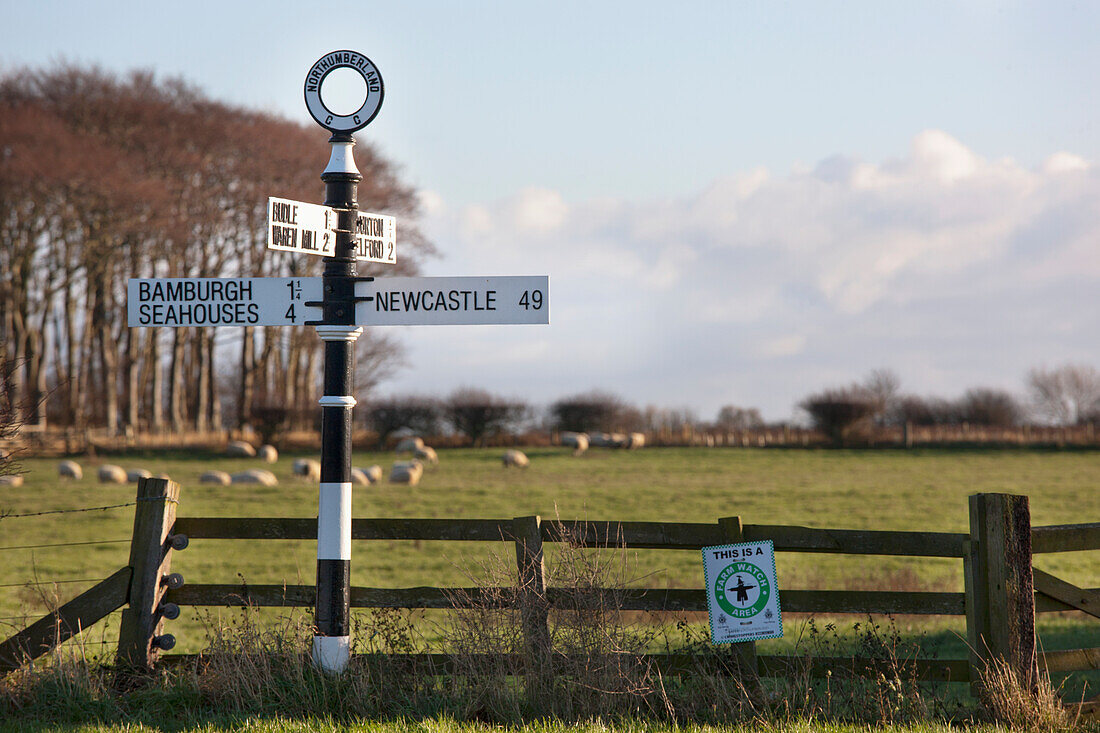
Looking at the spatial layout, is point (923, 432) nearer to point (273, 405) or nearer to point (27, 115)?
point (273, 405)

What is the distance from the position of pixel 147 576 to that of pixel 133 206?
34372 millimetres

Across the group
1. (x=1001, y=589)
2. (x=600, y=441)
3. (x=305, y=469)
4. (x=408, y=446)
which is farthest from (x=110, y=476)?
(x=1001, y=589)

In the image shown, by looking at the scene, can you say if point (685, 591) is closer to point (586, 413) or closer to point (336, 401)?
point (336, 401)

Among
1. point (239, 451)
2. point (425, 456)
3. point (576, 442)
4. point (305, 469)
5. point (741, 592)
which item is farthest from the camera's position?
point (576, 442)

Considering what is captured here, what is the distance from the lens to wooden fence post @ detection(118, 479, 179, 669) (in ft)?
22.8

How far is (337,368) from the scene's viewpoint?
22.1ft

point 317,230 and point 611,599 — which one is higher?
point 317,230

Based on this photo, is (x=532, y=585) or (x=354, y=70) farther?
(x=354, y=70)

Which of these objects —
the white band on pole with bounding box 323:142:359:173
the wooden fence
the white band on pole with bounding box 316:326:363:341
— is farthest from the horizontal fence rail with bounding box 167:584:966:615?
the white band on pole with bounding box 323:142:359:173

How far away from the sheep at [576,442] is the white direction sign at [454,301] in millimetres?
34502

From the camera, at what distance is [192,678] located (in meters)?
6.52

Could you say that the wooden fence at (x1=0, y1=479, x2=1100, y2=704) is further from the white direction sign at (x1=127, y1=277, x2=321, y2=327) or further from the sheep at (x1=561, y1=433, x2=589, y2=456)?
the sheep at (x1=561, y1=433, x2=589, y2=456)

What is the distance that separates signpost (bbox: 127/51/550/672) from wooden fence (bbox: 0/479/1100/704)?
365 mm

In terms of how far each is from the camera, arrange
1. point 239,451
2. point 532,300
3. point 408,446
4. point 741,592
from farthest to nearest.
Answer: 1. point 408,446
2. point 239,451
3. point 532,300
4. point 741,592
